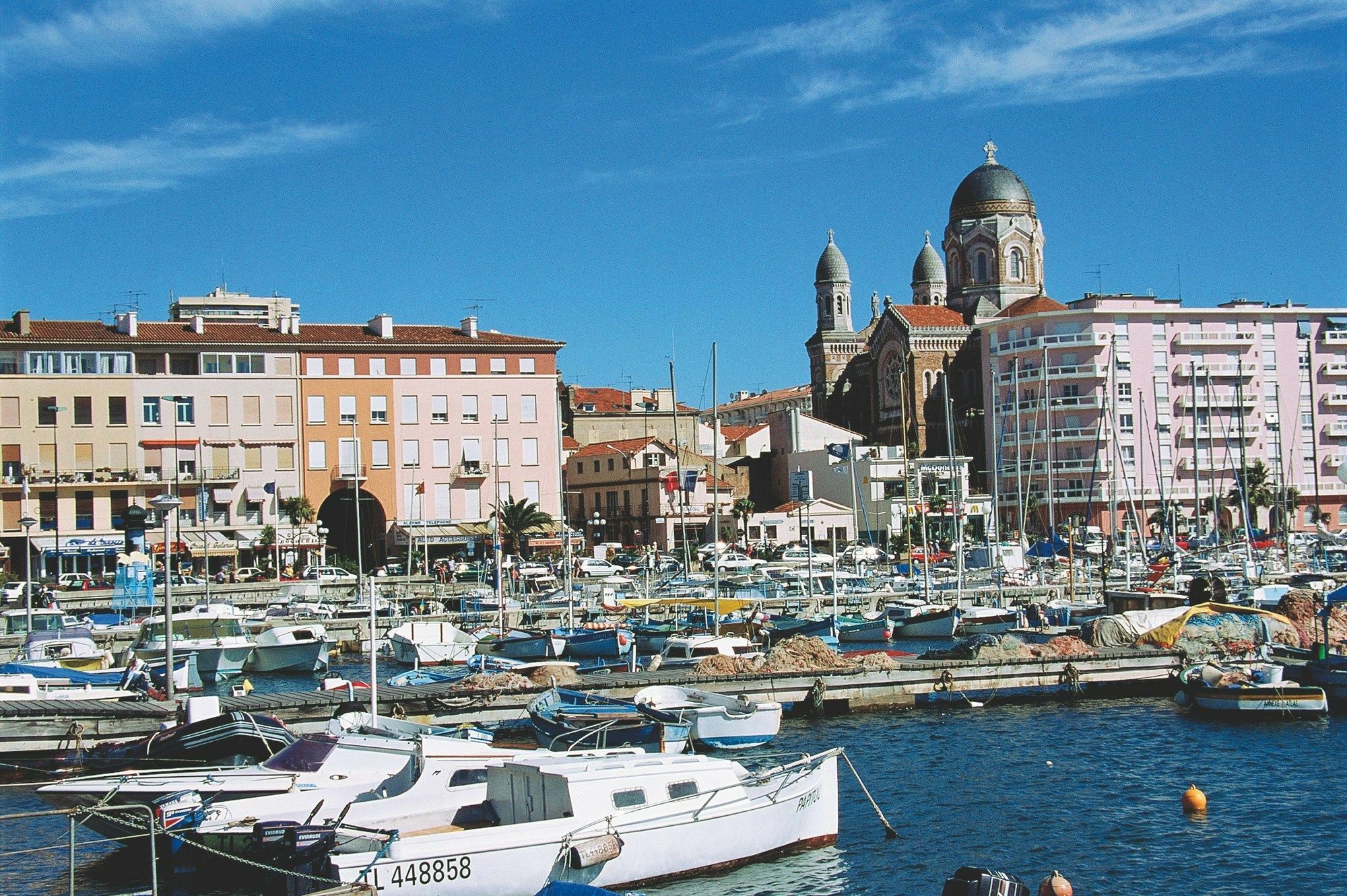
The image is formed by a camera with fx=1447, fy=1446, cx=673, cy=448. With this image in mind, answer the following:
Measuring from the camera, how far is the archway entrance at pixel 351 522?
7875 centimetres

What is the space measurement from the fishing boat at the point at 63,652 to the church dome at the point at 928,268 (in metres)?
101

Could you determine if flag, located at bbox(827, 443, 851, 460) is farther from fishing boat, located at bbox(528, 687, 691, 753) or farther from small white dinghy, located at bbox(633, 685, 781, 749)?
fishing boat, located at bbox(528, 687, 691, 753)

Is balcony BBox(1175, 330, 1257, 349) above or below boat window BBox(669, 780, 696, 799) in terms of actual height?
above

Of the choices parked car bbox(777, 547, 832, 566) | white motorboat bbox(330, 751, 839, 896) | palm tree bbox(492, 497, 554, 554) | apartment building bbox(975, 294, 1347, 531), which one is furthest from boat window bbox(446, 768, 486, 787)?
apartment building bbox(975, 294, 1347, 531)

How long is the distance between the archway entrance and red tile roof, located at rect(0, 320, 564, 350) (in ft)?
27.5

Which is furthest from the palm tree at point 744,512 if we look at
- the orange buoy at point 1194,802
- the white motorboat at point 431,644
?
the orange buoy at point 1194,802

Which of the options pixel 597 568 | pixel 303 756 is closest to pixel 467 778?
pixel 303 756

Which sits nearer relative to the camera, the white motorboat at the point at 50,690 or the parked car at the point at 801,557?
the white motorboat at the point at 50,690

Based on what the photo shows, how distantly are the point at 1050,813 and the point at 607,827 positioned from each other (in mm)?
9588

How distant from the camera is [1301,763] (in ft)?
95.9

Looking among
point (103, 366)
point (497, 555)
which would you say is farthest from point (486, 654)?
point (103, 366)

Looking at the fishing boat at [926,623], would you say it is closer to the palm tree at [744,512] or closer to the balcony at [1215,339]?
the palm tree at [744,512]

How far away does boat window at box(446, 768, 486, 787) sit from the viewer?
21.4m

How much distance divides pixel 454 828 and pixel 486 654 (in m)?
30.3
